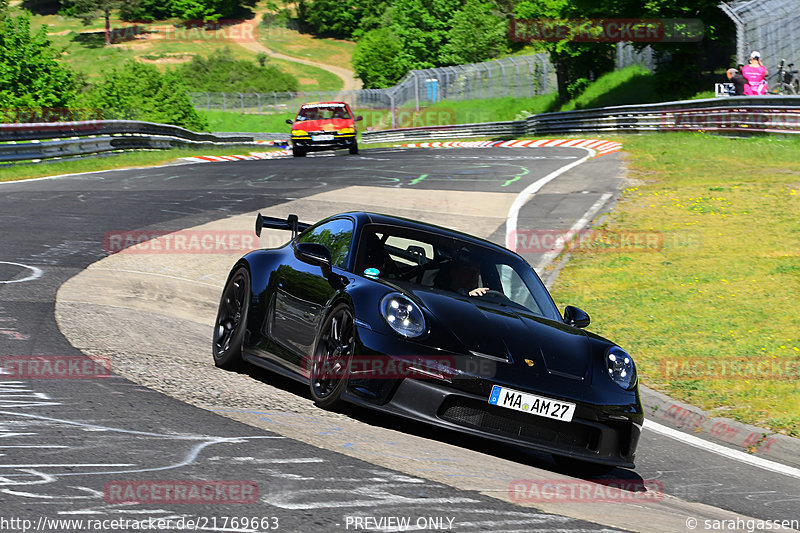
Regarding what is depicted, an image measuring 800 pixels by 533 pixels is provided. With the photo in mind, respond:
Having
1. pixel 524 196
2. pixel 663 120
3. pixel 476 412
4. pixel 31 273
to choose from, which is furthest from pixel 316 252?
pixel 663 120

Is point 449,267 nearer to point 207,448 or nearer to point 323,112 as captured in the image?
point 207,448

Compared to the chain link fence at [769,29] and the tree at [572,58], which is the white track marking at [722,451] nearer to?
the chain link fence at [769,29]

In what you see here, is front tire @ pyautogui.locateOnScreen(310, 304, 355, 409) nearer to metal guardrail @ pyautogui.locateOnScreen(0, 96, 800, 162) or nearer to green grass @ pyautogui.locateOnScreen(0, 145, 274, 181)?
green grass @ pyautogui.locateOnScreen(0, 145, 274, 181)

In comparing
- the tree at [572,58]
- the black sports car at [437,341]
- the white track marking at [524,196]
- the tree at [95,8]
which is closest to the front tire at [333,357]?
the black sports car at [437,341]

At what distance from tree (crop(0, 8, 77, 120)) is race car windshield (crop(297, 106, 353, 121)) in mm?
17123

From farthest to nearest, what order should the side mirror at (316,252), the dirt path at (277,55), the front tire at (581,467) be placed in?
the dirt path at (277,55) → the side mirror at (316,252) → the front tire at (581,467)

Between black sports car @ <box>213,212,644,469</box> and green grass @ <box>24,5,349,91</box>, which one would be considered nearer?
black sports car @ <box>213,212,644,469</box>

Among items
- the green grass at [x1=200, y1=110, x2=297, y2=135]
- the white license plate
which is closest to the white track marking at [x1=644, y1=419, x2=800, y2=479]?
the white license plate

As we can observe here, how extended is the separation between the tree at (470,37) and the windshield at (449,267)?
79.2 meters

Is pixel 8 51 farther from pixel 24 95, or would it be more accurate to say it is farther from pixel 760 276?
pixel 760 276

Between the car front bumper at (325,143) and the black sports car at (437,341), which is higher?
the car front bumper at (325,143)

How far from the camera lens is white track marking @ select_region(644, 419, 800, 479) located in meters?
6.78

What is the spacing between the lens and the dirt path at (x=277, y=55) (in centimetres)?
11115

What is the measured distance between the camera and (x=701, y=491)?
603 cm
